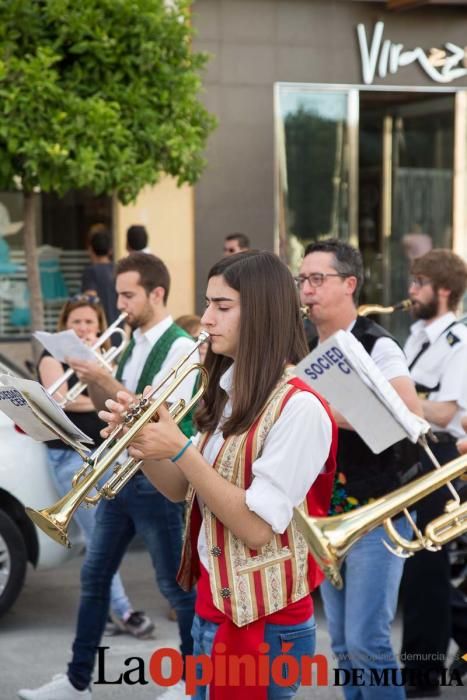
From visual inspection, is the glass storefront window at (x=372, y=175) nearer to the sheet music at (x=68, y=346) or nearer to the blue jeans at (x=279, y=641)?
the sheet music at (x=68, y=346)

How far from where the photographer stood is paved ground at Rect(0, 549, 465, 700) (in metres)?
5.36

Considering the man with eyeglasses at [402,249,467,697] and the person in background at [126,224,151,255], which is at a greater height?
the person in background at [126,224,151,255]

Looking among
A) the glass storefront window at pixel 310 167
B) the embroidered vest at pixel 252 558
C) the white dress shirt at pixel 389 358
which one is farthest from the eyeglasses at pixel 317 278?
the glass storefront window at pixel 310 167

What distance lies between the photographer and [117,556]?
16.7 ft

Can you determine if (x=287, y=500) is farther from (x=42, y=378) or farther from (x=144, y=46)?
(x=144, y=46)

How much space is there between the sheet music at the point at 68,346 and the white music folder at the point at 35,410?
158cm

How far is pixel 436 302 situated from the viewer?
545 centimetres

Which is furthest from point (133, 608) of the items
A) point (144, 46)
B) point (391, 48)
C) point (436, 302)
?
point (391, 48)

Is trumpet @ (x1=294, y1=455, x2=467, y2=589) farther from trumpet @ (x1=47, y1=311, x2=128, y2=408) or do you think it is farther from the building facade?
the building facade

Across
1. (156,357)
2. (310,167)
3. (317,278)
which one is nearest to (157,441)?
(317,278)

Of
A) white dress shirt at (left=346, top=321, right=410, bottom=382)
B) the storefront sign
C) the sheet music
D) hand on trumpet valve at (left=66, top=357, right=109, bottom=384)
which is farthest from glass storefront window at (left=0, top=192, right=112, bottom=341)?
white dress shirt at (left=346, top=321, right=410, bottom=382)

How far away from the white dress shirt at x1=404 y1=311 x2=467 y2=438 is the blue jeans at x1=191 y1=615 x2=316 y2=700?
2030 millimetres

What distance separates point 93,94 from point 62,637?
420 cm

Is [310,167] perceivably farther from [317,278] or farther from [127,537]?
[317,278]
